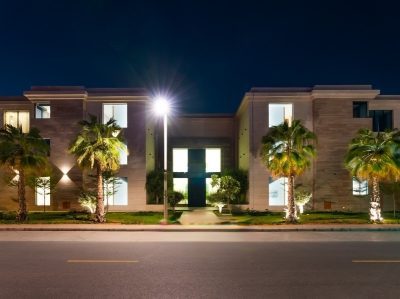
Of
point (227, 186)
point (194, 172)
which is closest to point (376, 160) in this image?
point (227, 186)

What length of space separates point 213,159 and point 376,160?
1812cm

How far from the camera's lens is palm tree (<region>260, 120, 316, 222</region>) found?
20.2m

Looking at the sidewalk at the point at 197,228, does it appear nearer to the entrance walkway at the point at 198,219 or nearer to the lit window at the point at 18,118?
the entrance walkway at the point at 198,219

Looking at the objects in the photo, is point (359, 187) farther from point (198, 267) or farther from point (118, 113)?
point (198, 267)

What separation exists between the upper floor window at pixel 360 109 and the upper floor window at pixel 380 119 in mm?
1485

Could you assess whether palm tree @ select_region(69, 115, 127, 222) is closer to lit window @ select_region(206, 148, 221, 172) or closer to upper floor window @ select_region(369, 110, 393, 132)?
lit window @ select_region(206, 148, 221, 172)

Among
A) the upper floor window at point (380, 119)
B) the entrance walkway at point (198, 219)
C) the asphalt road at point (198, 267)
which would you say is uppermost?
the upper floor window at point (380, 119)

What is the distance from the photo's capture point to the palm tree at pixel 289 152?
2020cm

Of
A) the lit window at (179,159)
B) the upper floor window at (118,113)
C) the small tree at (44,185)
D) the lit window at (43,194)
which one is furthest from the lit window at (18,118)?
the lit window at (179,159)

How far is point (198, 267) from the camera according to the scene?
998 cm

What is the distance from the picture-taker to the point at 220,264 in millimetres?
10406

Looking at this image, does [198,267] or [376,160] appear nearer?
[198,267]

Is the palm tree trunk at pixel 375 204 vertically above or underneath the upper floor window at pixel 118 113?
underneath

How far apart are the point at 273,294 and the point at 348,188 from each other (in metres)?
22.3
